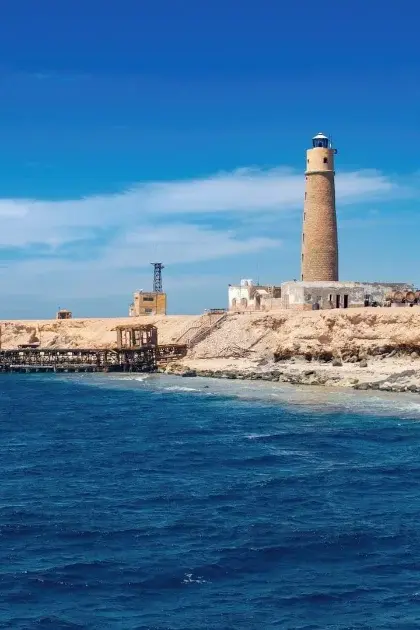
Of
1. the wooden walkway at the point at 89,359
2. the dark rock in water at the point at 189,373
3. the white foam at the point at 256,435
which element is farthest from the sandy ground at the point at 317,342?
the white foam at the point at 256,435

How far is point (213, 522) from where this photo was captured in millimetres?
23172

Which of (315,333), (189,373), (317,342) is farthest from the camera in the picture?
(189,373)

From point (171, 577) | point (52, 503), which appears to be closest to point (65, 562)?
point (171, 577)

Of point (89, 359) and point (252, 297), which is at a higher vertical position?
point (252, 297)

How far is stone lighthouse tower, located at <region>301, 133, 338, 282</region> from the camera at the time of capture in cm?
8012

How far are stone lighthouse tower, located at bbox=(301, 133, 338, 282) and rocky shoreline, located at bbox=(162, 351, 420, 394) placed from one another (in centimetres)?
1552

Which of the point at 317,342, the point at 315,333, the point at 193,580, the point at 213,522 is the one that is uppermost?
the point at 315,333

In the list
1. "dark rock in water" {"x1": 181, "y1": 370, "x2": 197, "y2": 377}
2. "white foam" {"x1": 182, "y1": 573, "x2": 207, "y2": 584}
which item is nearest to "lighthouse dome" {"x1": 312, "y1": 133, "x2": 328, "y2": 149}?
"dark rock in water" {"x1": 181, "y1": 370, "x2": 197, "y2": 377}

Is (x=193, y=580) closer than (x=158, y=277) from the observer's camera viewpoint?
Yes

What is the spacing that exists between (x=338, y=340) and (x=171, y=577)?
48.4 m

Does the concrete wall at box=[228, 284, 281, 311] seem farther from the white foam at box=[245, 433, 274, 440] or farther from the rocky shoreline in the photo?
the white foam at box=[245, 433, 274, 440]

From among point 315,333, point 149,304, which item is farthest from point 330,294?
point 149,304

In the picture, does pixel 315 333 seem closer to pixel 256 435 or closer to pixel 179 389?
pixel 179 389

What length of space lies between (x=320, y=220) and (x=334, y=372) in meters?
24.8
